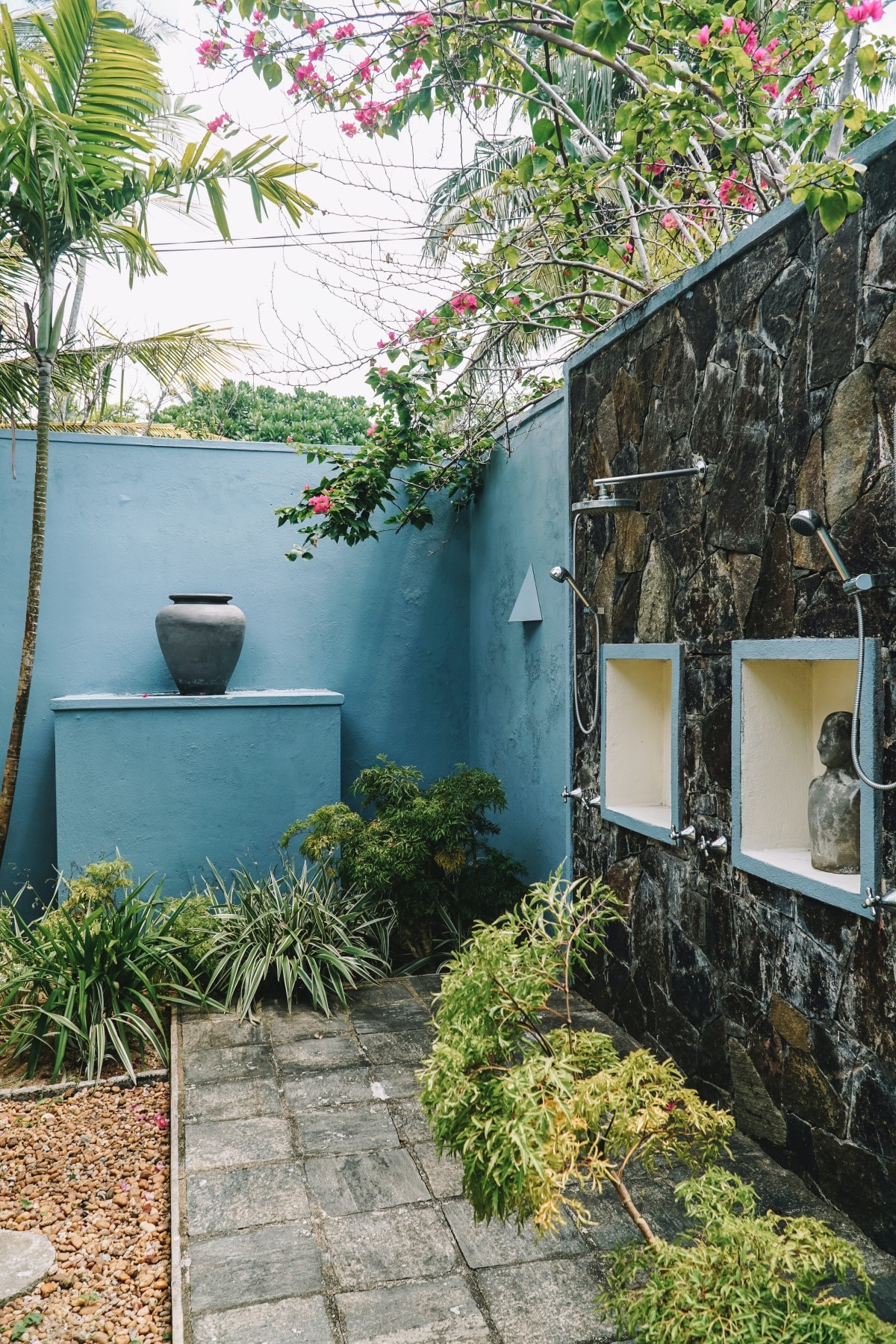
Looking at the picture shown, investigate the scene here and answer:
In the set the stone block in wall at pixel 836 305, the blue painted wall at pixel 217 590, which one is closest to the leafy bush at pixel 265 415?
the blue painted wall at pixel 217 590

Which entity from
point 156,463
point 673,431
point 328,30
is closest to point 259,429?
point 156,463

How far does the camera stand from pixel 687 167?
345cm

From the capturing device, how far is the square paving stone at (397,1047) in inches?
129

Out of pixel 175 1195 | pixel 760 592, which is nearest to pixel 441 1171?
pixel 175 1195

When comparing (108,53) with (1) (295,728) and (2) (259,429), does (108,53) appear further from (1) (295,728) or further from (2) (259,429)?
(2) (259,429)

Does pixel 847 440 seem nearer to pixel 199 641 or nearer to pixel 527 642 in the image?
pixel 527 642

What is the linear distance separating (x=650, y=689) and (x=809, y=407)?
141 centimetres

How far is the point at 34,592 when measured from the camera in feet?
14.7

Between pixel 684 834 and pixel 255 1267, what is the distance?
5.34ft

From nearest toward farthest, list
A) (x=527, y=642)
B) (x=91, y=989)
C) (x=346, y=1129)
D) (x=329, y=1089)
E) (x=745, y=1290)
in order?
(x=745, y=1290) → (x=346, y=1129) → (x=329, y=1089) → (x=91, y=989) → (x=527, y=642)

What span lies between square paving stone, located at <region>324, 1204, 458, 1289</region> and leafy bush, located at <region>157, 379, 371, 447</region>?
9526mm

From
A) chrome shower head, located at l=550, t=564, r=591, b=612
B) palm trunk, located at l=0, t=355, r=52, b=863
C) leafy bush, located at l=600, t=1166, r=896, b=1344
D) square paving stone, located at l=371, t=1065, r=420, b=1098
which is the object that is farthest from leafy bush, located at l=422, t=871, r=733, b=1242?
palm trunk, located at l=0, t=355, r=52, b=863

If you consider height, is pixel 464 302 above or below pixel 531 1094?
above

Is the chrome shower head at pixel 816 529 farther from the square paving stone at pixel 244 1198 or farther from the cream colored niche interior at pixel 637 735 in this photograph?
the square paving stone at pixel 244 1198
